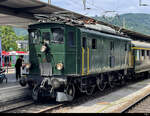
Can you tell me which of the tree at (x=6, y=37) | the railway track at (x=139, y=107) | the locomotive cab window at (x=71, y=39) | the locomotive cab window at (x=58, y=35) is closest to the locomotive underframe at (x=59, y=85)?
the locomotive cab window at (x=71, y=39)

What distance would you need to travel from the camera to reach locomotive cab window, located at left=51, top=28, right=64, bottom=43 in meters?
10.9

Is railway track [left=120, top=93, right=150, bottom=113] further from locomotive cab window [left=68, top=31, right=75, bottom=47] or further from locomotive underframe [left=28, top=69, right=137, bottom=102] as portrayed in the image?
locomotive cab window [left=68, top=31, right=75, bottom=47]

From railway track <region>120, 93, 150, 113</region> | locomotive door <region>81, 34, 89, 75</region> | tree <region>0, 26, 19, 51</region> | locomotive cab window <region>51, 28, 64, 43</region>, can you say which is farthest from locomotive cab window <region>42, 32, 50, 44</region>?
tree <region>0, 26, 19, 51</region>

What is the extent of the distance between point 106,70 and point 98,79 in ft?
2.84

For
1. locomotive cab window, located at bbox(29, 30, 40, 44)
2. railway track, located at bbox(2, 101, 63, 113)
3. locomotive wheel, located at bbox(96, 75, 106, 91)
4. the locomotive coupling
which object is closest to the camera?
railway track, located at bbox(2, 101, 63, 113)

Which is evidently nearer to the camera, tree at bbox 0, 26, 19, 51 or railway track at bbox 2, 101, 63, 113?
railway track at bbox 2, 101, 63, 113

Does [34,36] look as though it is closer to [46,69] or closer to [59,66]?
[46,69]

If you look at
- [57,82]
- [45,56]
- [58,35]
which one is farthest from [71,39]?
[57,82]

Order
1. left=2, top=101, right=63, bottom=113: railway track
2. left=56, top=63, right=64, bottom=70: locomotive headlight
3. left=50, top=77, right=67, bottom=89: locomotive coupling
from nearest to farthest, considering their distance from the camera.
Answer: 1. left=2, top=101, right=63, bottom=113: railway track
2. left=50, top=77, right=67, bottom=89: locomotive coupling
3. left=56, top=63, right=64, bottom=70: locomotive headlight

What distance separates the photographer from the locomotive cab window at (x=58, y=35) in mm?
10906

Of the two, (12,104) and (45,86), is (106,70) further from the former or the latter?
(12,104)

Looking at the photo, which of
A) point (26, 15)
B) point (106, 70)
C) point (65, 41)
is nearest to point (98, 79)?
point (106, 70)

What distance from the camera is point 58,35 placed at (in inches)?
432

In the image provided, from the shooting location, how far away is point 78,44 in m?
11.1
